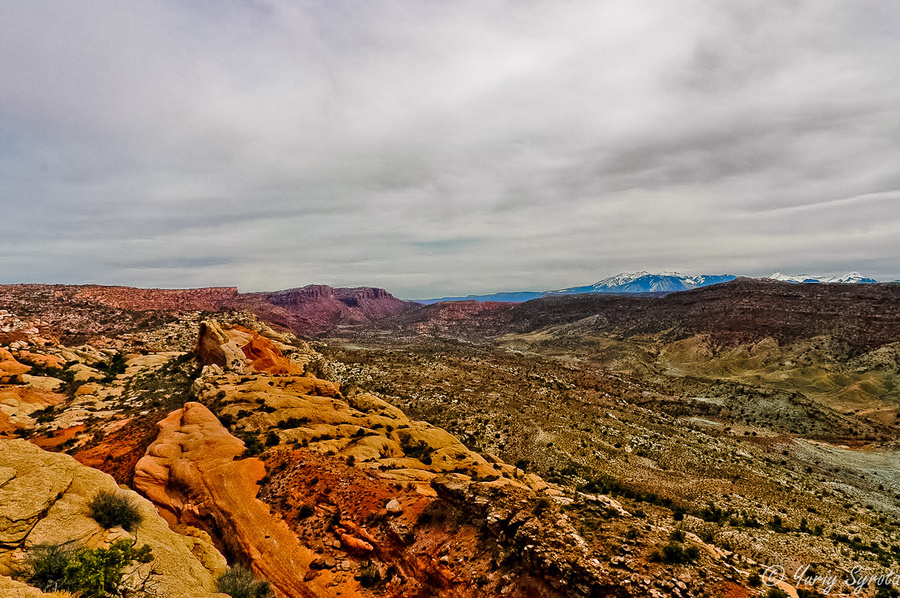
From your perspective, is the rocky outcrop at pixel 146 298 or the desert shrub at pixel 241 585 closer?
the desert shrub at pixel 241 585

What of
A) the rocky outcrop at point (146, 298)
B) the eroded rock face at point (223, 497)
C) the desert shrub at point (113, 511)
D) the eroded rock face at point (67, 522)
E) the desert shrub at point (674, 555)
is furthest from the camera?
the rocky outcrop at point (146, 298)

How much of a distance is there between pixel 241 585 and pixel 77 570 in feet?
14.1

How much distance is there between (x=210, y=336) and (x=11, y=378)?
A: 51.4ft

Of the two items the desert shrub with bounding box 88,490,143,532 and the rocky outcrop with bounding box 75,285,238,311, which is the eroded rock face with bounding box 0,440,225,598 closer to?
the desert shrub with bounding box 88,490,143,532

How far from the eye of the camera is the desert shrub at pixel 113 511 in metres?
10.7

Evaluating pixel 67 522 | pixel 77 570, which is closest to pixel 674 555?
pixel 77 570

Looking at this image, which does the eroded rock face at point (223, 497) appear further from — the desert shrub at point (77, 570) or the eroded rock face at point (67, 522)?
the desert shrub at point (77, 570)

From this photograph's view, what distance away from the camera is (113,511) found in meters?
10.9

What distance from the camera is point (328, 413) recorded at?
81.0 ft

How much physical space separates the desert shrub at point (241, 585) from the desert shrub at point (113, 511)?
10.5ft

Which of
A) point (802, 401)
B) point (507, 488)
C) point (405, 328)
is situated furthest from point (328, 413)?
point (405, 328)

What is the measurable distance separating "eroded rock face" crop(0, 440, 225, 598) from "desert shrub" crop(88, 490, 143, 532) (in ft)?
0.64

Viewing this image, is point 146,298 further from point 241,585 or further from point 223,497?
point 241,585

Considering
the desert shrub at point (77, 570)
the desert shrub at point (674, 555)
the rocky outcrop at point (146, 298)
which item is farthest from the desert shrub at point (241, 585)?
the rocky outcrop at point (146, 298)
